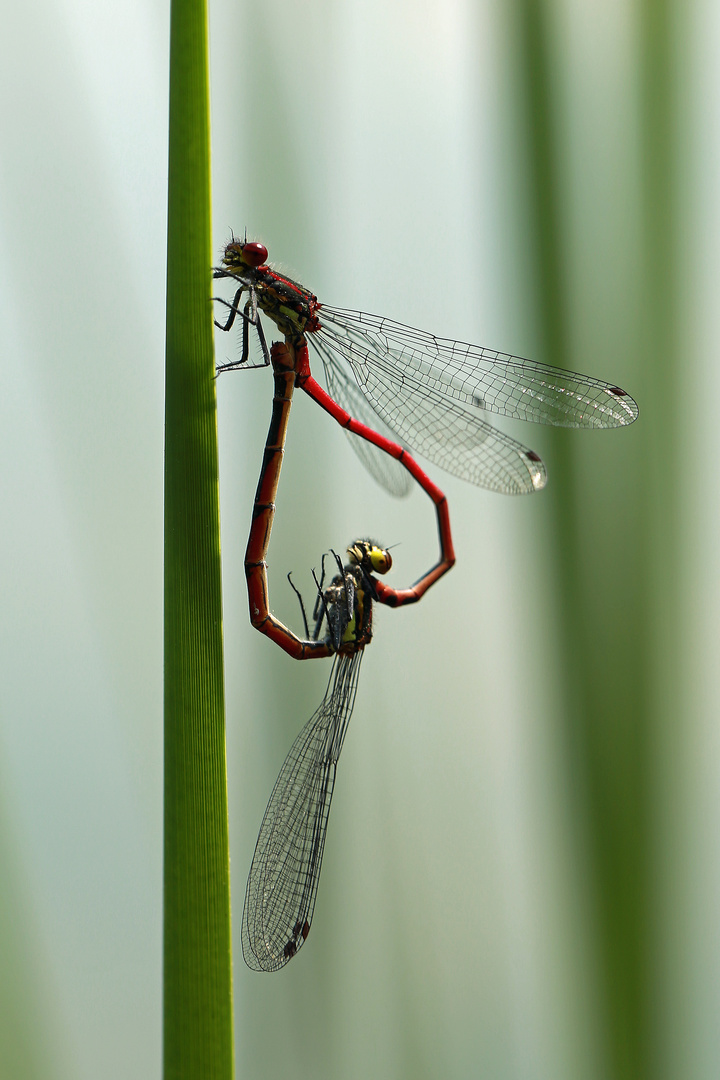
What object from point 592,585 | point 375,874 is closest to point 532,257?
point 592,585

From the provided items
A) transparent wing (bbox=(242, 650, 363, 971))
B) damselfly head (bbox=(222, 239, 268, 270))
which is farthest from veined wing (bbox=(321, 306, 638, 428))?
transparent wing (bbox=(242, 650, 363, 971))

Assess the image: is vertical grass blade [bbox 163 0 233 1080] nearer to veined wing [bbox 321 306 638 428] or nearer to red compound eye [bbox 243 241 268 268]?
red compound eye [bbox 243 241 268 268]

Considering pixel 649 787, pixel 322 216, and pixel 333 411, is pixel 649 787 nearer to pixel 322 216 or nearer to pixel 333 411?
pixel 333 411

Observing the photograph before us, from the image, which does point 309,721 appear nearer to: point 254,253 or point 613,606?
point 613,606

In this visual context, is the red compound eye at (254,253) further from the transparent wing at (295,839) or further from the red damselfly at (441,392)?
the transparent wing at (295,839)

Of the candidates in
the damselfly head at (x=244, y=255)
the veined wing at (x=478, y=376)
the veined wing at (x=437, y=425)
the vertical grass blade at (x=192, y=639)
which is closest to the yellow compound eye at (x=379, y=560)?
the veined wing at (x=437, y=425)

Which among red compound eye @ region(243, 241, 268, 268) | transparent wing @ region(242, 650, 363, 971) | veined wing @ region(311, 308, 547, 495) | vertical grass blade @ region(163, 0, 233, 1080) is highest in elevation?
red compound eye @ region(243, 241, 268, 268)
